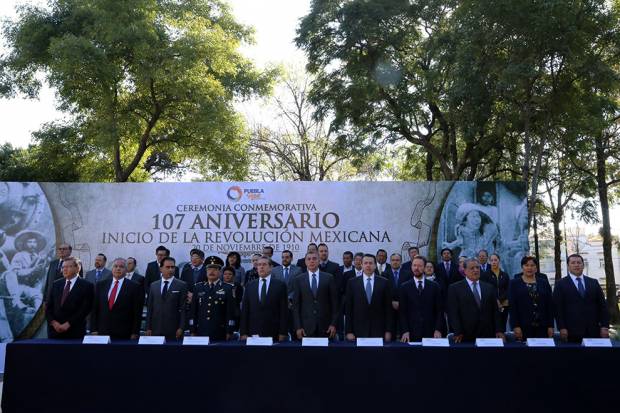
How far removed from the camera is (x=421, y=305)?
6066 mm

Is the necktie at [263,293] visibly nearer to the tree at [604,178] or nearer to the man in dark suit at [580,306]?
the man in dark suit at [580,306]

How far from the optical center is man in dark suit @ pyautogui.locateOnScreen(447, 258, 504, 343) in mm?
5352

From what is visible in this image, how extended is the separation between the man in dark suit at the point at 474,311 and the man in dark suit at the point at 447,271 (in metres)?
2.77

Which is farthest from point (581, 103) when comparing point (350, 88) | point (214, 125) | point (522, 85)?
point (214, 125)

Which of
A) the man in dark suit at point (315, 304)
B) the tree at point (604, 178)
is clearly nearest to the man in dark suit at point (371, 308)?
the man in dark suit at point (315, 304)

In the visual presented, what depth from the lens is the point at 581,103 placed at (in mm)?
11391

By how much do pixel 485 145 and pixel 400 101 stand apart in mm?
2743

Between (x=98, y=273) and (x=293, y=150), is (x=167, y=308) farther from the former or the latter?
(x=293, y=150)

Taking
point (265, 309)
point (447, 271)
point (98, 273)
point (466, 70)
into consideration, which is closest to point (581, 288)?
point (447, 271)

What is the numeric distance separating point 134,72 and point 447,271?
419 inches

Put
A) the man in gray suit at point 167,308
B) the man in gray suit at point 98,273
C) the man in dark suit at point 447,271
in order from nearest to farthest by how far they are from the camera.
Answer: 1. the man in gray suit at point 167,308
2. the man in dark suit at point 447,271
3. the man in gray suit at point 98,273

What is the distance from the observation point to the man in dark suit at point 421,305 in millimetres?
6055

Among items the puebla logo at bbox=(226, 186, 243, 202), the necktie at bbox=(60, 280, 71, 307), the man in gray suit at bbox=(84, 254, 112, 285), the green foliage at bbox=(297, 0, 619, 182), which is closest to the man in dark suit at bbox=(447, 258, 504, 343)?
the necktie at bbox=(60, 280, 71, 307)

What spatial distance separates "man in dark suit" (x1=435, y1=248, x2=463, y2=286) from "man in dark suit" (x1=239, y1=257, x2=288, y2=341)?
3192mm
